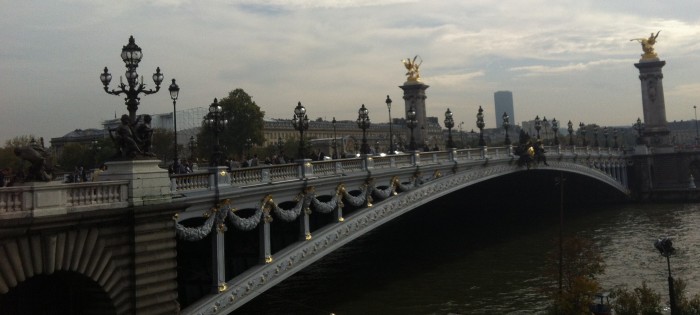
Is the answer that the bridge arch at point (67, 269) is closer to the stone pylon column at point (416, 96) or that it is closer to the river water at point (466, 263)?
the river water at point (466, 263)

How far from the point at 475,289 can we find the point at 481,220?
2754cm

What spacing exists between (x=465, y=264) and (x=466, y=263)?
0.33 metres

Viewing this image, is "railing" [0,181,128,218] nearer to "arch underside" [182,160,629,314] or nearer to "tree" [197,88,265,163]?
"arch underside" [182,160,629,314]

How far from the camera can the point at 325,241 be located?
81.0 feet

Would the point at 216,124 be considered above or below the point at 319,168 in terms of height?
above

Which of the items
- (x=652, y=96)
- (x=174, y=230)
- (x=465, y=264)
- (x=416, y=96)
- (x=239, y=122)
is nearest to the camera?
(x=174, y=230)

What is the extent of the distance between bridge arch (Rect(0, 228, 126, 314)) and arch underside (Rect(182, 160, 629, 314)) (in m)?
3.08

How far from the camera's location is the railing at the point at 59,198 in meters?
13.2

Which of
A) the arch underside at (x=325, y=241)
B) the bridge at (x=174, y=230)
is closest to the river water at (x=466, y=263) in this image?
the arch underside at (x=325, y=241)

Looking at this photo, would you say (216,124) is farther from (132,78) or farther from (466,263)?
(466,263)

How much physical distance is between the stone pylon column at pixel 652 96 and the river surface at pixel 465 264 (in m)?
30.8

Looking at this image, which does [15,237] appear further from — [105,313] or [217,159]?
[217,159]

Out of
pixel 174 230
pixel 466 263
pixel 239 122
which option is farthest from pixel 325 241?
pixel 239 122

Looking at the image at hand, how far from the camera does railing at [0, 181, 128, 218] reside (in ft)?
43.4
